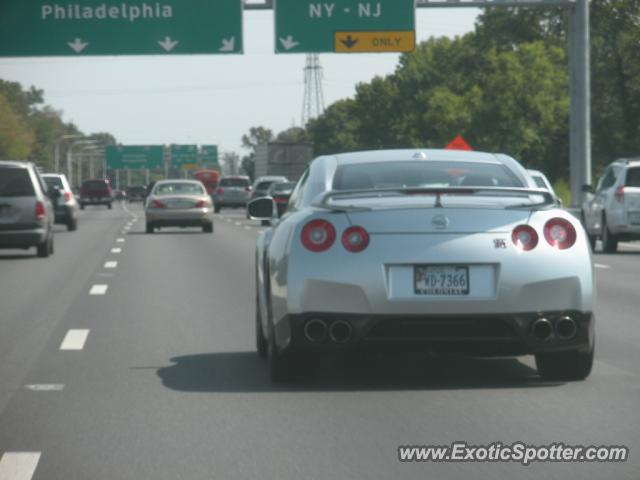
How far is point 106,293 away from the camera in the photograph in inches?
677

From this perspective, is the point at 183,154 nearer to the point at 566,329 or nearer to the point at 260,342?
the point at 260,342

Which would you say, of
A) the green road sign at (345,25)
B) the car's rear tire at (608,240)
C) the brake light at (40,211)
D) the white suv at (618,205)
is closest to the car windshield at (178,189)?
the green road sign at (345,25)

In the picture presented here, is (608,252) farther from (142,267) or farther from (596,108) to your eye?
(596,108)

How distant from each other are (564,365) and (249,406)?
1.91 m

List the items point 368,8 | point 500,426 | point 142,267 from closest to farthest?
point 500,426 → point 142,267 → point 368,8

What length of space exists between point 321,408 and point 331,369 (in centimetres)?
162

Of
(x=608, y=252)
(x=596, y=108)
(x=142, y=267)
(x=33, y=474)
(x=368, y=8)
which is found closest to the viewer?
(x=33, y=474)

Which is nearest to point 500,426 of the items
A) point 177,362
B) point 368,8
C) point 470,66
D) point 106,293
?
point 177,362

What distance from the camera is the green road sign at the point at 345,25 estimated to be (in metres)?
41.6

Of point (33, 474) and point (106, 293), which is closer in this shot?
point (33, 474)

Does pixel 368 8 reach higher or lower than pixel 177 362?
higher

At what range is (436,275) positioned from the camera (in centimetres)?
859

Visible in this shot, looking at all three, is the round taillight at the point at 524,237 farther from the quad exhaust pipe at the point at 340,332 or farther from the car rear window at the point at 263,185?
the car rear window at the point at 263,185

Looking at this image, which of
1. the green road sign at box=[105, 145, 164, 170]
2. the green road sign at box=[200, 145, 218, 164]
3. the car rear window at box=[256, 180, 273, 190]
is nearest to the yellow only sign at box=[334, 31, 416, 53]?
the car rear window at box=[256, 180, 273, 190]
